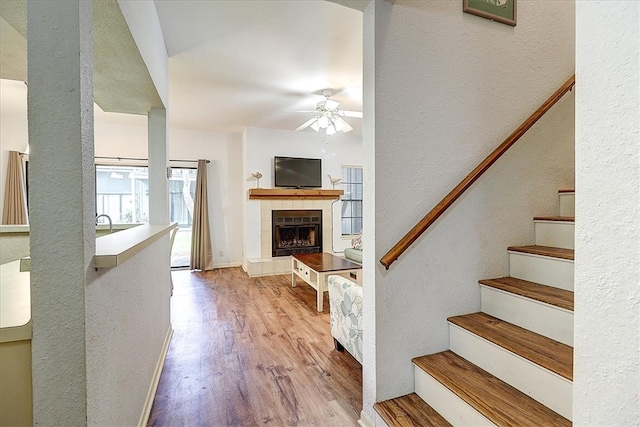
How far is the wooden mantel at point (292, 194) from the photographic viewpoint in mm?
5383

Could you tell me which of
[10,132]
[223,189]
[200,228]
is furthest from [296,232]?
[10,132]

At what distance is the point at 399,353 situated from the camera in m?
1.65

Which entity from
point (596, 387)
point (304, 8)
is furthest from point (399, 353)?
point (304, 8)

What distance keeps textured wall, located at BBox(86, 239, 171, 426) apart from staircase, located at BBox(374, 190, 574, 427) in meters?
1.23

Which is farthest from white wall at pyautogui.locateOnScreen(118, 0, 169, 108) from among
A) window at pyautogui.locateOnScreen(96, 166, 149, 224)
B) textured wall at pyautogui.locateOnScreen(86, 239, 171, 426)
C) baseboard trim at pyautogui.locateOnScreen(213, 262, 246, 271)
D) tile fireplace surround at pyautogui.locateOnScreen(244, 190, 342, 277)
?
baseboard trim at pyautogui.locateOnScreen(213, 262, 246, 271)

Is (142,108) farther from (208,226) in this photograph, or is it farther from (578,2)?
(208,226)

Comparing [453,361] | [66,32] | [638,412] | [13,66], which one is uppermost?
[13,66]

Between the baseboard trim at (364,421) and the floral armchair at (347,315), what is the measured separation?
0.41 metres

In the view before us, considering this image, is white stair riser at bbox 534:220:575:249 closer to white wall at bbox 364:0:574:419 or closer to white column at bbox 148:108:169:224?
white wall at bbox 364:0:574:419

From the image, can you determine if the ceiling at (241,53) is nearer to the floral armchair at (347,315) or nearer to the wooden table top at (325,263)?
the floral armchair at (347,315)

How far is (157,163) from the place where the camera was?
2613 millimetres

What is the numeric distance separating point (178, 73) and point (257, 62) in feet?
2.97

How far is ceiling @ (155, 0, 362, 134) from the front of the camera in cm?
222

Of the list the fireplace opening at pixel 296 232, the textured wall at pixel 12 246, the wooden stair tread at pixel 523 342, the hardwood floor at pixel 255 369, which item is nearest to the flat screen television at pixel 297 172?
the fireplace opening at pixel 296 232
